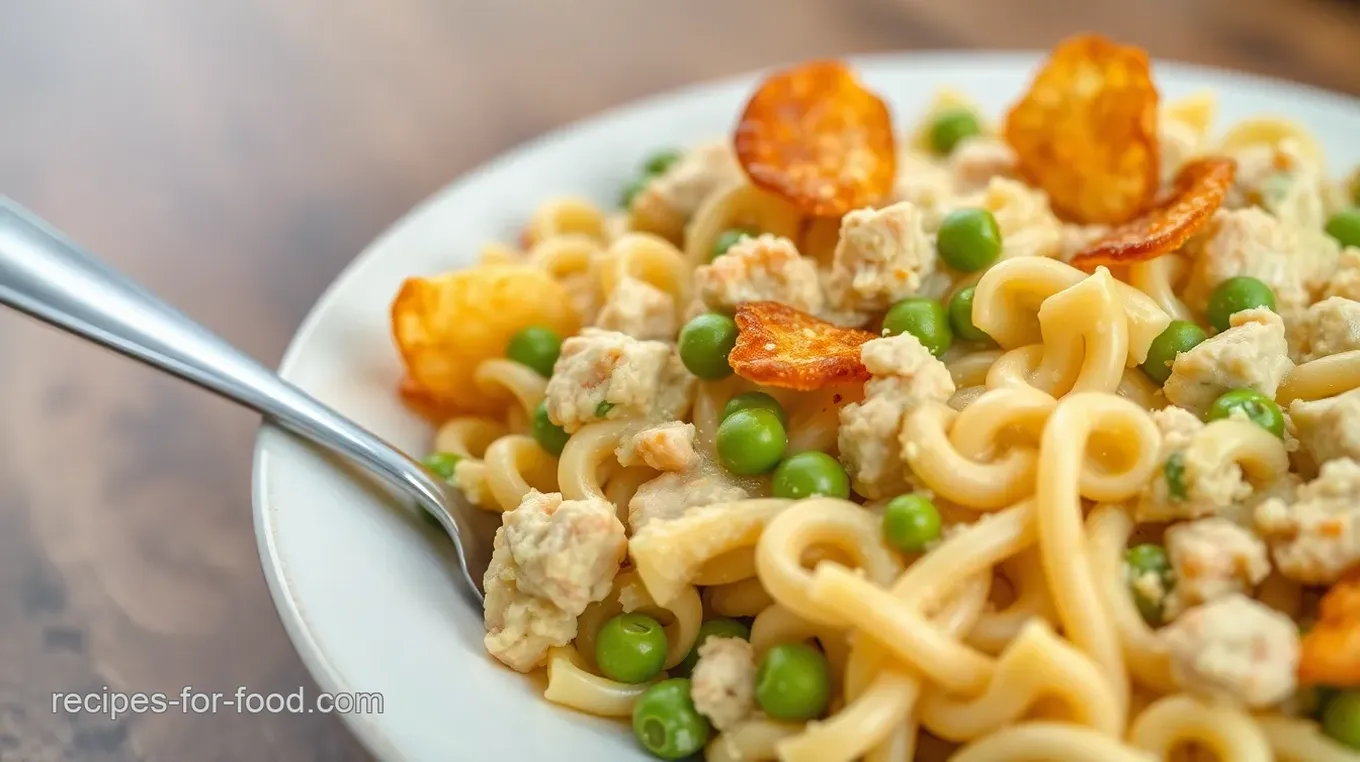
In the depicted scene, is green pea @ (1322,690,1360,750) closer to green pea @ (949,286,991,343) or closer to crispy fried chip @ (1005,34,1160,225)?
Result: green pea @ (949,286,991,343)

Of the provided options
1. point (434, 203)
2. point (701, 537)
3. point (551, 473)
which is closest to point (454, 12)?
point (434, 203)

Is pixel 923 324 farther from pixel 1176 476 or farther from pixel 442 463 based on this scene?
pixel 442 463

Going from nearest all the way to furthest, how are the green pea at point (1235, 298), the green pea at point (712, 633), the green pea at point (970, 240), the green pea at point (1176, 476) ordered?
the green pea at point (1176, 476), the green pea at point (712, 633), the green pea at point (1235, 298), the green pea at point (970, 240)

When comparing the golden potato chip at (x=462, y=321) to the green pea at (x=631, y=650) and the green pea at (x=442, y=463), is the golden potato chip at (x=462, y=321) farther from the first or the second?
the green pea at (x=631, y=650)

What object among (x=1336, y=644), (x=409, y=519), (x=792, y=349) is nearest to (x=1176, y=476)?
(x=1336, y=644)

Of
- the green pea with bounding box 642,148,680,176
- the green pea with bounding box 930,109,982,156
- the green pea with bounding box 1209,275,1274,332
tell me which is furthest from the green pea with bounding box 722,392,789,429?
the green pea with bounding box 930,109,982,156

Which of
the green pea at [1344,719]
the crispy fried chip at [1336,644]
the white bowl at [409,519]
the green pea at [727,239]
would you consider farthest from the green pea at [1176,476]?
the green pea at [727,239]

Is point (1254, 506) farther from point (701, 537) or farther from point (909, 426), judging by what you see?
point (701, 537)
